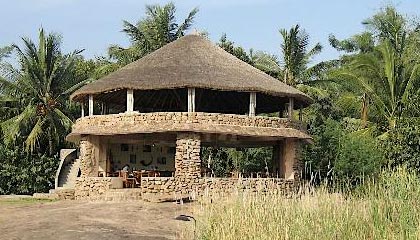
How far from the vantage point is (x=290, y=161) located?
22625 millimetres

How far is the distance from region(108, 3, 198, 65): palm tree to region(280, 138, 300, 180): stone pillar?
12.9 m

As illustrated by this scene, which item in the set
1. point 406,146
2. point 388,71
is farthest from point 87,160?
point 388,71

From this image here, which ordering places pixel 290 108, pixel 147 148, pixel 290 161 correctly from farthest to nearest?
1. pixel 147 148
2. pixel 290 108
3. pixel 290 161

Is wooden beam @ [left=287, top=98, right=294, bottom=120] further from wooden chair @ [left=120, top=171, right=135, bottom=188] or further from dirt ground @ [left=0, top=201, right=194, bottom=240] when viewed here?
dirt ground @ [left=0, top=201, right=194, bottom=240]

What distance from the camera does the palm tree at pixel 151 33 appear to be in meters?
33.6

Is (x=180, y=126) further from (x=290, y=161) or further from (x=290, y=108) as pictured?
(x=290, y=108)

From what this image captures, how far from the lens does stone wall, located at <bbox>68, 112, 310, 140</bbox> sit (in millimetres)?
20938

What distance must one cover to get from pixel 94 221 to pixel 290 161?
32.1 ft

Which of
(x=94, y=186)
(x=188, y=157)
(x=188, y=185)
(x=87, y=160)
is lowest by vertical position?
(x=94, y=186)

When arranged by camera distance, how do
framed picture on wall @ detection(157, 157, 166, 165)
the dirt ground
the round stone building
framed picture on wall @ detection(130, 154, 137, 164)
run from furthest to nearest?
framed picture on wall @ detection(157, 157, 166, 165) < framed picture on wall @ detection(130, 154, 137, 164) < the round stone building < the dirt ground

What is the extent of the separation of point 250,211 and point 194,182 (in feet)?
34.1

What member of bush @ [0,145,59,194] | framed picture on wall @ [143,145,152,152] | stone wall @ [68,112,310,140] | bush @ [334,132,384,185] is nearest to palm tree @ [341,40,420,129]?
bush @ [334,132,384,185]

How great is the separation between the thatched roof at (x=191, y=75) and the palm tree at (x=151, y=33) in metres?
8.34

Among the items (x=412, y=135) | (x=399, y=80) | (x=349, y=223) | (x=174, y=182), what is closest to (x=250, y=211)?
(x=349, y=223)
